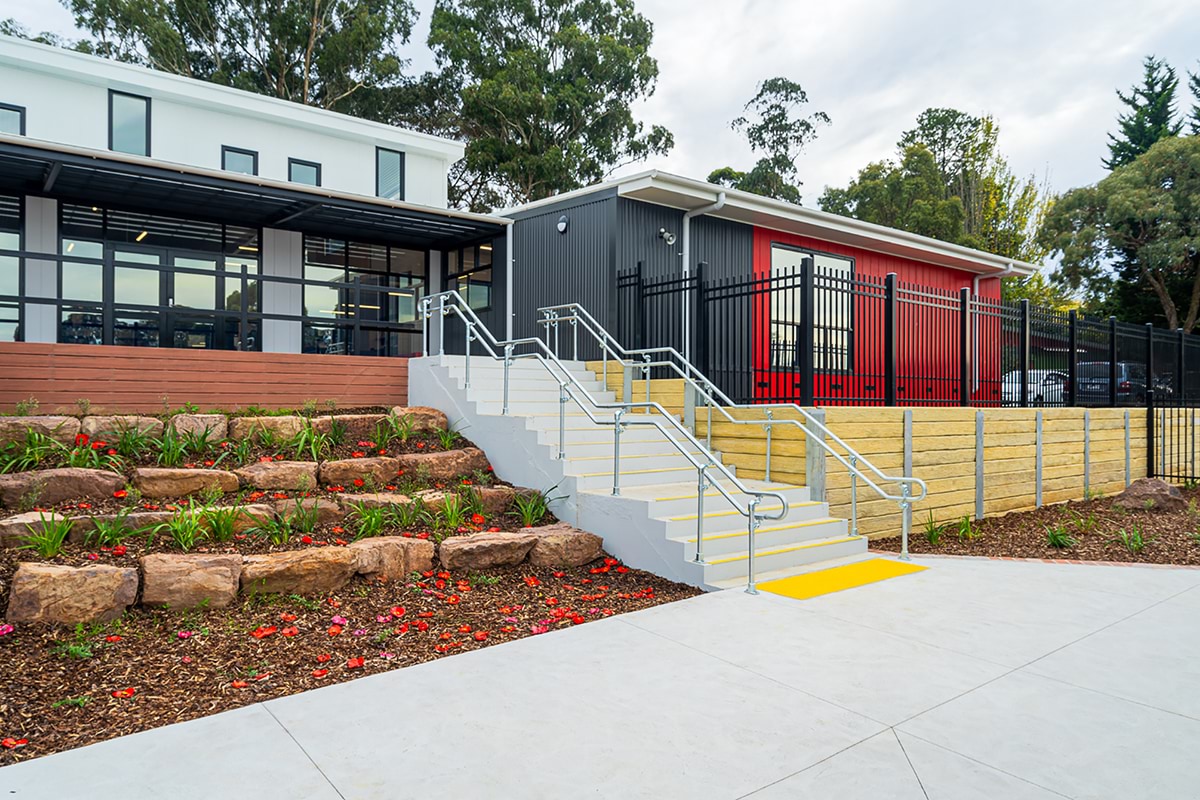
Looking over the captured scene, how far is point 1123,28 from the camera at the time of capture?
15898 millimetres

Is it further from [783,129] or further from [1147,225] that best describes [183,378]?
[783,129]

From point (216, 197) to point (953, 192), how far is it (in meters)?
33.7

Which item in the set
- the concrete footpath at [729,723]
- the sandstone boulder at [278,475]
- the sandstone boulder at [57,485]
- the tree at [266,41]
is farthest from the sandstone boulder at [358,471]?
the tree at [266,41]

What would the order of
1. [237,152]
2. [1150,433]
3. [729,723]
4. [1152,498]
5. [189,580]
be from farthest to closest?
[237,152]
[1150,433]
[1152,498]
[189,580]
[729,723]

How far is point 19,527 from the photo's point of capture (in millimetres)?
4625

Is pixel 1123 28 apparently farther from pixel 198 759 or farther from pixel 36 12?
pixel 36 12

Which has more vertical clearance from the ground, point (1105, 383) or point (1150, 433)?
point (1105, 383)

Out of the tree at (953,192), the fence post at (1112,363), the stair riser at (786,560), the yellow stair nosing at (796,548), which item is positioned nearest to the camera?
the stair riser at (786,560)

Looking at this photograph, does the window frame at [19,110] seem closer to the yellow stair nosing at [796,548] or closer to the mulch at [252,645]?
the mulch at [252,645]

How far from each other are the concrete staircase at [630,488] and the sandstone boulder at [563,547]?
0.19 m

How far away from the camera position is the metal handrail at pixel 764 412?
647 centimetres

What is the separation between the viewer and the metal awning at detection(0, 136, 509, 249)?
879 cm

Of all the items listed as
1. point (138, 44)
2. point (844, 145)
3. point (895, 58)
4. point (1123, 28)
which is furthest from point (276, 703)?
point (844, 145)

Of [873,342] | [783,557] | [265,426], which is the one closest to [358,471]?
[265,426]
